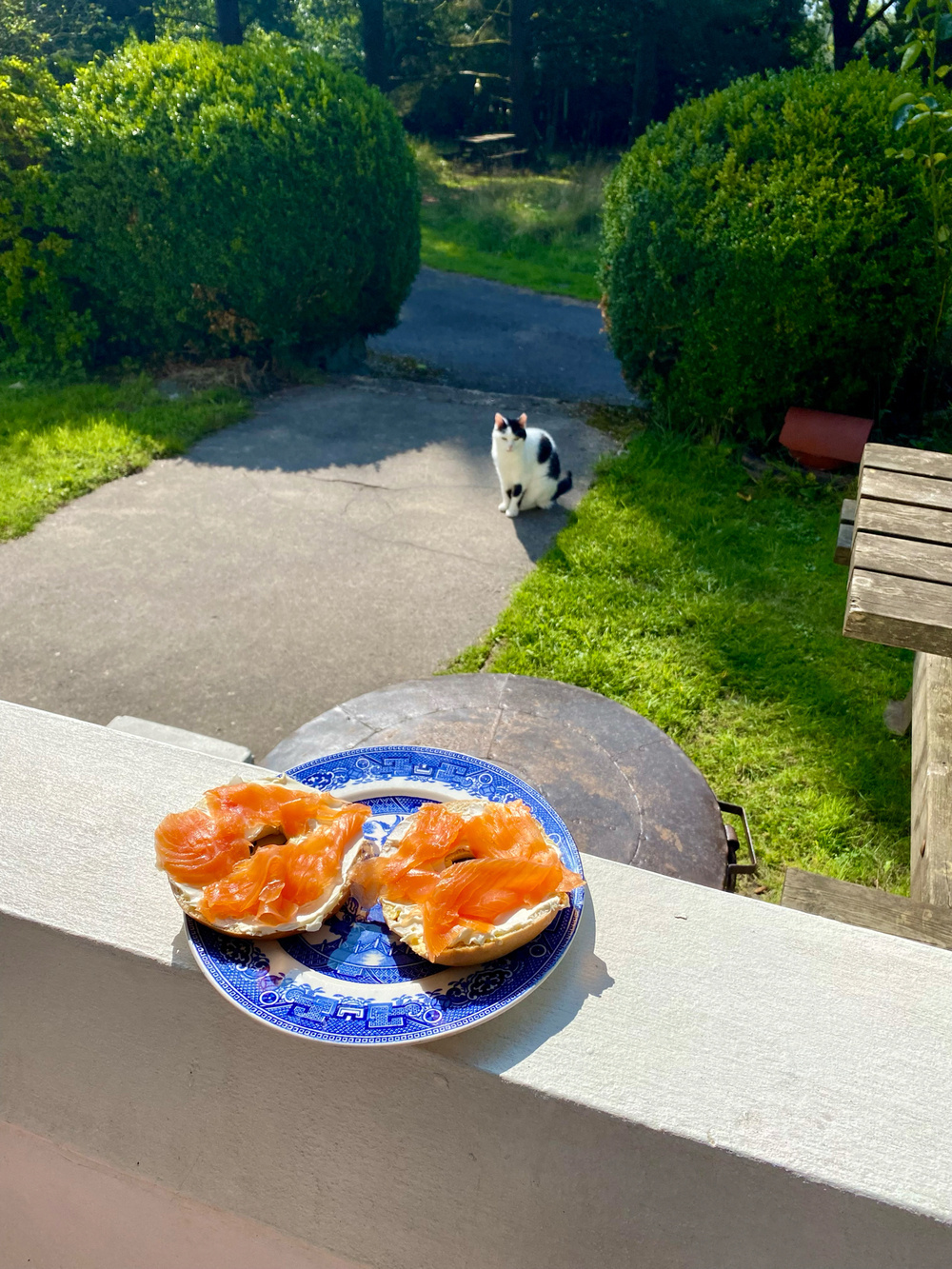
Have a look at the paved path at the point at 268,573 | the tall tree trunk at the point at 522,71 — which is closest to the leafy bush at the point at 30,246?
the paved path at the point at 268,573

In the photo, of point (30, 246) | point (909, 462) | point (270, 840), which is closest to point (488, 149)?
point (30, 246)

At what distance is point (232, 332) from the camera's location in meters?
7.85

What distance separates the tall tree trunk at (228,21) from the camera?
578 inches

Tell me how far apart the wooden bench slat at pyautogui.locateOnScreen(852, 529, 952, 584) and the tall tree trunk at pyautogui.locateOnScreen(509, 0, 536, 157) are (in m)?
19.8

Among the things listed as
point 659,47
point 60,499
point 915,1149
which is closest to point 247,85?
point 60,499

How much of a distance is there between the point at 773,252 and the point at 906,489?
12.4ft

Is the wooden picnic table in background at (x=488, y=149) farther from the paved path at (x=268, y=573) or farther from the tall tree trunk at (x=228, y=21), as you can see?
the paved path at (x=268, y=573)

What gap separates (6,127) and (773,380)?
22.0 feet

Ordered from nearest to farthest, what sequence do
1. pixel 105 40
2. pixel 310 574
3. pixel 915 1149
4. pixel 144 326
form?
pixel 915 1149
pixel 310 574
pixel 144 326
pixel 105 40

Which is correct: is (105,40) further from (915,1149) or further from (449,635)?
(915,1149)

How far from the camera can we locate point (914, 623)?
82.1 inches

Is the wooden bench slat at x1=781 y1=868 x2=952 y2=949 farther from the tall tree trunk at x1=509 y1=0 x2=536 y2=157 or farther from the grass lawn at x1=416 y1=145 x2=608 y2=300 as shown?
the tall tree trunk at x1=509 y1=0 x2=536 y2=157

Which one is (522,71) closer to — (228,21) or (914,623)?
(228,21)

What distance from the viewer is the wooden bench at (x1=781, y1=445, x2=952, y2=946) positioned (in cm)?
211
